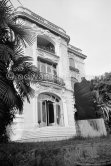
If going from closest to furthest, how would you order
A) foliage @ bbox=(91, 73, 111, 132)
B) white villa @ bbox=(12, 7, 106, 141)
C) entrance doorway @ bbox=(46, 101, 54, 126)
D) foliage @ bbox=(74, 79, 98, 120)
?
foliage @ bbox=(74, 79, 98, 120), white villa @ bbox=(12, 7, 106, 141), foliage @ bbox=(91, 73, 111, 132), entrance doorway @ bbox=(46, 101, 54, 126)


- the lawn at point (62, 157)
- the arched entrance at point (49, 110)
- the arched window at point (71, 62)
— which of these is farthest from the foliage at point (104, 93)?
the lawn at point (62, 157)

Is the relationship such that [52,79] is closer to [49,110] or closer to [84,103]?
[49,110]

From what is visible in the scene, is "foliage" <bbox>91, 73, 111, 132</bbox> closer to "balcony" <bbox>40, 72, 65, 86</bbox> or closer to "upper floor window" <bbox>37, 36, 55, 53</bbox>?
"balcony" <bbox>40, 72, 65, 86</bbox>

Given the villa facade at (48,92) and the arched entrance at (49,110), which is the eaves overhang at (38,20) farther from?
the arched entrance at (49,110)

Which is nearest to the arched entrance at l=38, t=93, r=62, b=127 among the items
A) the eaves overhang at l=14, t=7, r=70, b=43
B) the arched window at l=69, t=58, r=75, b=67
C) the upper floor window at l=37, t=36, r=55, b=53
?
the upper floor window at l=37, t=36, r=55, b=53

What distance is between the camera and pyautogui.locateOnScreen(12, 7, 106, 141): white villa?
13.5 meters

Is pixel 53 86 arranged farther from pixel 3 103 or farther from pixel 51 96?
pixel 3 103

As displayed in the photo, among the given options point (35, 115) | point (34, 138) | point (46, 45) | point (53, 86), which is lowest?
point (34, 138)

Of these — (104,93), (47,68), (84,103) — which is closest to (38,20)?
(47,68)

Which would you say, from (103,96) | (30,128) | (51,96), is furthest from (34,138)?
(103,96)

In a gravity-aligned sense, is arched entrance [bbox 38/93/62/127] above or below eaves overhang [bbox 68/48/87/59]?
below

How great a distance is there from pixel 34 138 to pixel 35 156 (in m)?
7.61

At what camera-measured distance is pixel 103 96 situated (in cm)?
1570

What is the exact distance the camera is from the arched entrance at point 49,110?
48.9 feet
